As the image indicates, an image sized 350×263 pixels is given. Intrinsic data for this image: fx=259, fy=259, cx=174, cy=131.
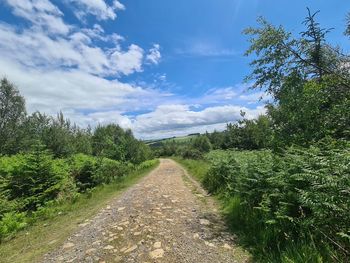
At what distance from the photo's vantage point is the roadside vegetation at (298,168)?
380 cm

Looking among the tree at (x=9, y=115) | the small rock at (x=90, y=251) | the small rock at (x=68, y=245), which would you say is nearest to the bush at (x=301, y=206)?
the small rock at (x=90, y=251)

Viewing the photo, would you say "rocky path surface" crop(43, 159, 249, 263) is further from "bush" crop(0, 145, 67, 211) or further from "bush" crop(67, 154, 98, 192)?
"bush" crop(67, 154, 98, 192)

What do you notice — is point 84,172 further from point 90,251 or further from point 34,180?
point 90,251

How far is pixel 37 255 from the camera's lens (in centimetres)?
525

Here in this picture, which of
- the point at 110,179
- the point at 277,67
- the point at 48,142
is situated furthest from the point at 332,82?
the point at 48,142

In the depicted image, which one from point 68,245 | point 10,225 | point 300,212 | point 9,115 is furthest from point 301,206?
point 9,115

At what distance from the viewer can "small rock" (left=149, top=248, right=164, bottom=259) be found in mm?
4648

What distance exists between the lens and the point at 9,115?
3791 cm

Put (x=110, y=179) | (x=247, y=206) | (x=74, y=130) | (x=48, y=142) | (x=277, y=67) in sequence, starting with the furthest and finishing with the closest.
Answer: (x=74, y=130), (x=48, y=142), (x=110, y=179), (x=277, y=67), (x=247, y=206)

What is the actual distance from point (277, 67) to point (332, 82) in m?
1.81

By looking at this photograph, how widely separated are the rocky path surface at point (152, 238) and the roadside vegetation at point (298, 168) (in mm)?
594

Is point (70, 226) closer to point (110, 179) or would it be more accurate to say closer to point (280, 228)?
point (280, 228)

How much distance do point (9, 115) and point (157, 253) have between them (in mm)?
41100

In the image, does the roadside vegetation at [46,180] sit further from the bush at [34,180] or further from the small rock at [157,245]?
the small rock at [157,245]
